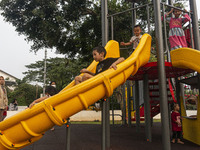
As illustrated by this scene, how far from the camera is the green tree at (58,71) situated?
→ 20094 mm

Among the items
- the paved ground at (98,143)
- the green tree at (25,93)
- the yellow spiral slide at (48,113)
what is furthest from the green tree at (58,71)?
the yellow spiral slide at (48,113)

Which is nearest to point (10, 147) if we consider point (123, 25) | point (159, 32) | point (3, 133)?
point (3, 133)

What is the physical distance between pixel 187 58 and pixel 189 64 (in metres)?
0.15

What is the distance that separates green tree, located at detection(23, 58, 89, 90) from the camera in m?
20.1

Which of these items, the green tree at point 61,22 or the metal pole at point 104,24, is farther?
the green tree at point 61,22

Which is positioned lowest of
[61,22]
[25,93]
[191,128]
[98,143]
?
[98,143]

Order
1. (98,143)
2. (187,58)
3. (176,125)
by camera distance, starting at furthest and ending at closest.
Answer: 1. (176,125)
2. (98,143)
3. (187,58)

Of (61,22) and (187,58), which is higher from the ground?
(61,22)

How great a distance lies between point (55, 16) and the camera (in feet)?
33.1

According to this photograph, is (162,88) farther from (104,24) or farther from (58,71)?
(58,71)

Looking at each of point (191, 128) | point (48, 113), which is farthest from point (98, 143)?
point (191, 128)

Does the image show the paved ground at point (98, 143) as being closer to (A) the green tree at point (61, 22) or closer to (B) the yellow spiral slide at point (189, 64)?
(B) the yellow spiral slide at point (189, 64)

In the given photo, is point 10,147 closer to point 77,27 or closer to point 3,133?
point 3,133

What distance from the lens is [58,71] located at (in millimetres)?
22969
